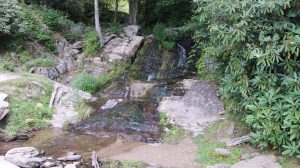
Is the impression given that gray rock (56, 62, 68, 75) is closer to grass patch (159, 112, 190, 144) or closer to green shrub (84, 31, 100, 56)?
green shrub (84, 31, 100, 56)

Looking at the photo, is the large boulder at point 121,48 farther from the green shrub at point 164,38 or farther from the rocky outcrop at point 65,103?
the rocky outcrop at point 65,103

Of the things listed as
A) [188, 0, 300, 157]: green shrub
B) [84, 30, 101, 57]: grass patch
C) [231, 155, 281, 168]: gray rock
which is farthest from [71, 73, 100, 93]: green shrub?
[231, 155, 281, 168]: gray rock

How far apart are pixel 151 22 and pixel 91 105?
44.0 ft

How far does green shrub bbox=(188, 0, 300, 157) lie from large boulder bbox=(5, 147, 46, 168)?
5.25 meters

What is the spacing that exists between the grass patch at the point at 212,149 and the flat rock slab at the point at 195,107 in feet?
1.40

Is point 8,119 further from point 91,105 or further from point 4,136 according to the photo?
point 91,105

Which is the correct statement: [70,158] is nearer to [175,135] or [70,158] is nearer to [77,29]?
[175,135]

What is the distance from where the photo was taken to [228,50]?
9.27 m

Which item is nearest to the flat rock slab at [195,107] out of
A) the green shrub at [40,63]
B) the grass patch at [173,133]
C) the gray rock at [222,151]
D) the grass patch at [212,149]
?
the grass patch at [173,133]

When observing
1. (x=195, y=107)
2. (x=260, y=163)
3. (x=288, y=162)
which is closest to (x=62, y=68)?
(x=195, y=107)

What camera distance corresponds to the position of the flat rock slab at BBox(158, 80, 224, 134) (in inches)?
423

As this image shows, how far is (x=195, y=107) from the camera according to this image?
1157 centimetres

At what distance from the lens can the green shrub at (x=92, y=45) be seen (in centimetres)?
1716

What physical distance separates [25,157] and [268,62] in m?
6.09
